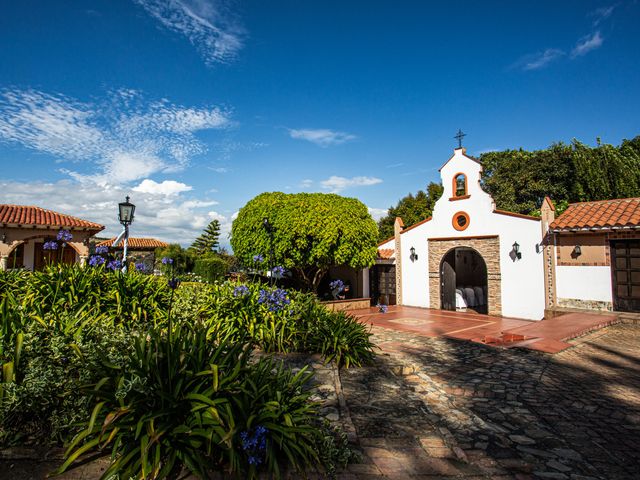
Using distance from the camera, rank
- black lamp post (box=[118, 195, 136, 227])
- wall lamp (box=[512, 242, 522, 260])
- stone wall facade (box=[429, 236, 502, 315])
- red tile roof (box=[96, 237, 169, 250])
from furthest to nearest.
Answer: red tile roof (box=[96, 237, 169, 250]) → stone wall facade (box=[429, 236, 502, 315]) → wall lamp (box=[512, 242, 522, 260]) → black lamp post (box=[118, 195, 136, 227])

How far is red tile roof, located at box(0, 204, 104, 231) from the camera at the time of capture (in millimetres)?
16692

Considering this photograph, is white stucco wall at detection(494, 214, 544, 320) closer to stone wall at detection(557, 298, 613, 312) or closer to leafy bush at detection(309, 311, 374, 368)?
stone wall at detection(557, 298, 613, 312)

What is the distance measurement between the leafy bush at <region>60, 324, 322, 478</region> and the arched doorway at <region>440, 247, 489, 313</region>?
13.6 m

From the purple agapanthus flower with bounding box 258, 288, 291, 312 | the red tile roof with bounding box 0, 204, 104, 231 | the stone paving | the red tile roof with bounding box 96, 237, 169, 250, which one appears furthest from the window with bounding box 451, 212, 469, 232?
the red tile roof with bounding box 96, 237, 169, 250

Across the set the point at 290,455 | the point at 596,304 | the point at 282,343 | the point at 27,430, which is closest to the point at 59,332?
the point at 27,430

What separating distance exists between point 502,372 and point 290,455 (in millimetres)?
4869

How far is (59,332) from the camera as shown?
342 centimetres

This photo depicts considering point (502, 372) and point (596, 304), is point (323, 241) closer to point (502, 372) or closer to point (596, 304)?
point (502, 372)

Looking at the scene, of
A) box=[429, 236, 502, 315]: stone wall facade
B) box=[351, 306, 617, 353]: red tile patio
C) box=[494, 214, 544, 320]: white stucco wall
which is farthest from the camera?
box=[429, 236, 502, 315]: stone wall facade

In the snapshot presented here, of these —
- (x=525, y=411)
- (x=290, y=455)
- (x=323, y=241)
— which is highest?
(x=323, y=241)

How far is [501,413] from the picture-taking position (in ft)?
14.8

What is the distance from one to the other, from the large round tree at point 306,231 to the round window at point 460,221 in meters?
3.56

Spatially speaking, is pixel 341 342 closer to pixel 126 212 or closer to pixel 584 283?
pixel 126 212

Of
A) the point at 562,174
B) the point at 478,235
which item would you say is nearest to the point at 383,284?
the point at 478,235
